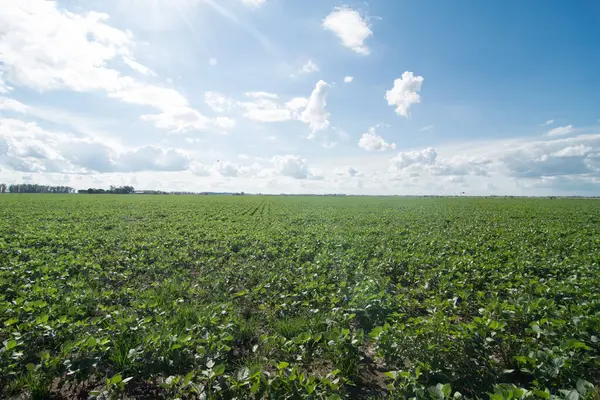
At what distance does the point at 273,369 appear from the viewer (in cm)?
428

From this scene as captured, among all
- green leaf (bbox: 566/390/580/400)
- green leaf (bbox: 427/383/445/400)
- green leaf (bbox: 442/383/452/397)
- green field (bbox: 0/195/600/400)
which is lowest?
green field (bbox: 0/195/600/400)

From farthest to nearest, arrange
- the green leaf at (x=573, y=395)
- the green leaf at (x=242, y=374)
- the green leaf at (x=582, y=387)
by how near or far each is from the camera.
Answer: the green leaf at (x=242, y=374) < the green leaf at (x=582, y=387) < the green leaf at (x=573, y=395)

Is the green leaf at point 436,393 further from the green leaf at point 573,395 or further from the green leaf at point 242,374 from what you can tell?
the green leaf at point 242,374

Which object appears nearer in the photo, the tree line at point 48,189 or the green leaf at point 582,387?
the green leaf at point 582,387

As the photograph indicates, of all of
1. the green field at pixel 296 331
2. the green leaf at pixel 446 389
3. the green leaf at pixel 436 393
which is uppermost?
the green leaf at pixel 446 389

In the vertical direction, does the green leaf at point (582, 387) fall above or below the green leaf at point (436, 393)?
above

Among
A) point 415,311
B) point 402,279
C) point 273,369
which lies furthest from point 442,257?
point 273,369

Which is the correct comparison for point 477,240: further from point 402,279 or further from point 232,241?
point 232,241

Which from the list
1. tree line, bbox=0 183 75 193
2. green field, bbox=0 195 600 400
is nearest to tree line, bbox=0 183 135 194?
tree line, bbox=0 183 75 193

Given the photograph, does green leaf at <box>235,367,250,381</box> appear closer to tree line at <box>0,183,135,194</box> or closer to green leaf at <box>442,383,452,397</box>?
green leaf at <box>442,383,452,397</box>

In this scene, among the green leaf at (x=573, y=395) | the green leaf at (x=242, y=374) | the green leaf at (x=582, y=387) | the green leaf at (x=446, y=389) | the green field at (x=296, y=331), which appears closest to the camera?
the green leaf at (x=573, y=395)

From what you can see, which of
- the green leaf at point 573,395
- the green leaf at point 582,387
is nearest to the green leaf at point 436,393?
the green leaf at point 573,395

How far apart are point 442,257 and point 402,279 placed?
96.4 inches

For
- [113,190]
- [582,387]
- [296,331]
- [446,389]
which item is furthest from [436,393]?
[113,190]
